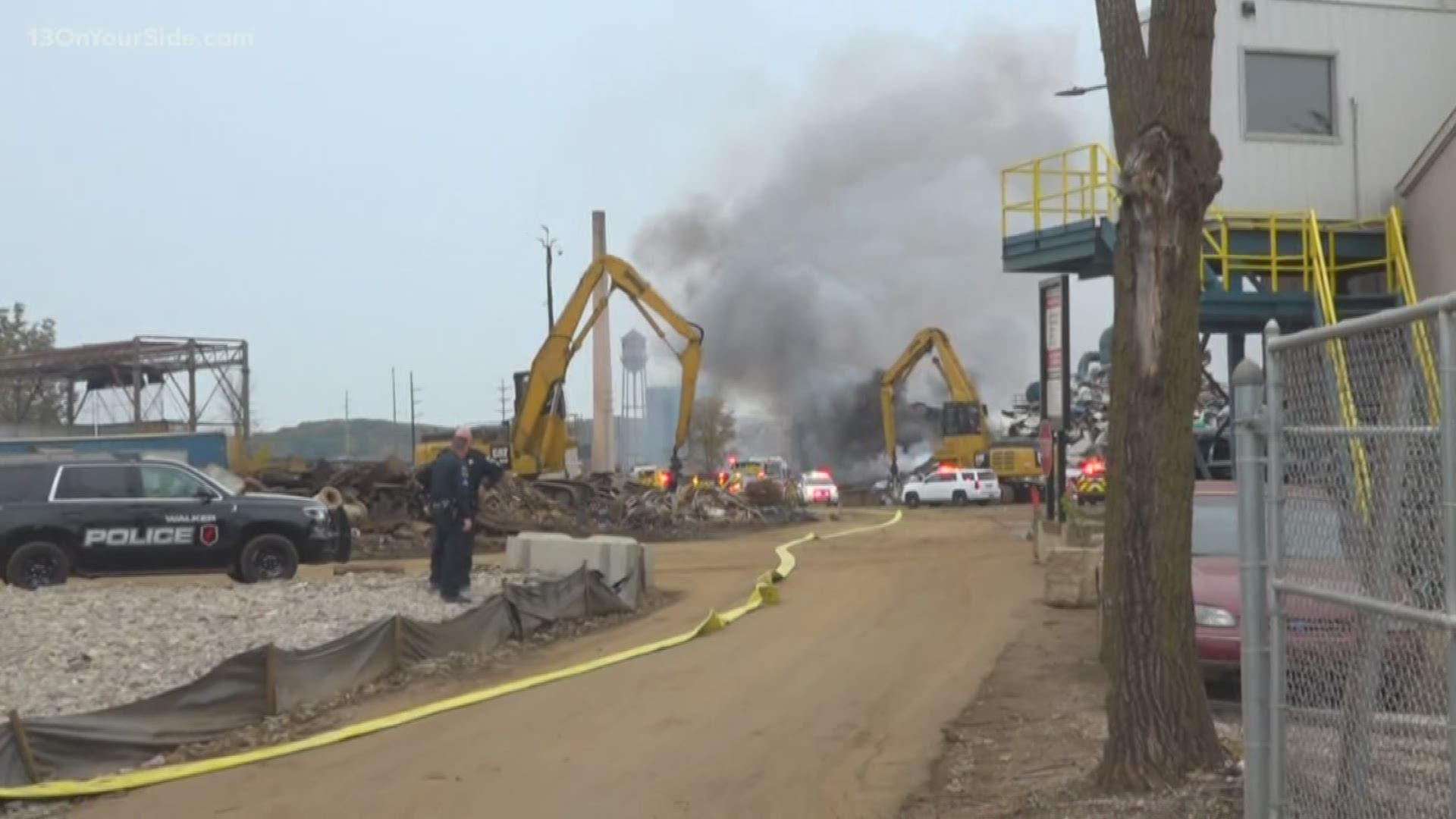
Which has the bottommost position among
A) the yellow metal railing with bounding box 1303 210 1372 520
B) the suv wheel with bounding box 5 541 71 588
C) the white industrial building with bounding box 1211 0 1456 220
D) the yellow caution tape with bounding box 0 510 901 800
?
the yellow caution tape with bounding box 0 510 901 800

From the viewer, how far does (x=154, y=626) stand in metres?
15.4

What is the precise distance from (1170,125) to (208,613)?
12161mm

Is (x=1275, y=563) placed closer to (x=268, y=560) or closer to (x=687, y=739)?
(x=687, y=739)

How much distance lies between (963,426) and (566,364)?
91.3ft

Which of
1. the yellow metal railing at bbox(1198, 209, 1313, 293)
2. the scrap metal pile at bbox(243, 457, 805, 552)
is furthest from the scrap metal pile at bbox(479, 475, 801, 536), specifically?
the yellow metal railing at bbox(1198, 209, 1313, 293)

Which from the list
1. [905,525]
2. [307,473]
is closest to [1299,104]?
[905,525]

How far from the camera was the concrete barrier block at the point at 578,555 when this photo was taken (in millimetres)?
19562

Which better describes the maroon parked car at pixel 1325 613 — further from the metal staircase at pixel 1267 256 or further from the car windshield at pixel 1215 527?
the metal staircase at pixel 1267 256

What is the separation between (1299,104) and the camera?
65.0 feet

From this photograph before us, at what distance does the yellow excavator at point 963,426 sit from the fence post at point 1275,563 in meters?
52.6

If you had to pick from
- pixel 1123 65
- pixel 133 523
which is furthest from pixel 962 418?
pixel 1123 65

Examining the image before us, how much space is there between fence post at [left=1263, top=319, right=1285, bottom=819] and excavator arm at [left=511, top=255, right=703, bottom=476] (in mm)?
30673

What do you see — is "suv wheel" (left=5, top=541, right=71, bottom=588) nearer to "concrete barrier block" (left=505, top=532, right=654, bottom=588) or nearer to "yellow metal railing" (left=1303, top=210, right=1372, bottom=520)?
"concrete barrier block" (left=505, top=532, right=654, bottom=588)

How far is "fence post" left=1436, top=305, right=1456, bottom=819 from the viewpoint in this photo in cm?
436
